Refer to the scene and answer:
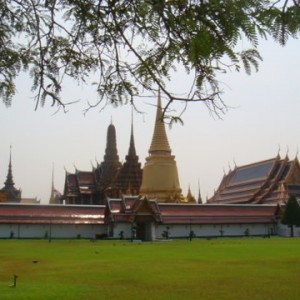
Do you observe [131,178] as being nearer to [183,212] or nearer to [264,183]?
[183,212]

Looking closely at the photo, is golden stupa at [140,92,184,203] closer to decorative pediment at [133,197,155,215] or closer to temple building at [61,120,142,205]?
temple building at [61,120,142,205]

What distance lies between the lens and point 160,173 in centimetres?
5328

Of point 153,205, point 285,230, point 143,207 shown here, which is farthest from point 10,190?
point 285,230

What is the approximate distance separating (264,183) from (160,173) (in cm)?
1078

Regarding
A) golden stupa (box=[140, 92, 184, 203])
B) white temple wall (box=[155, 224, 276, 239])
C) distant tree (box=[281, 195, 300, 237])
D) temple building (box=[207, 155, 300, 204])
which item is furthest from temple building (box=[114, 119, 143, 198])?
distant tree (box=[281, 195, 300, 237])

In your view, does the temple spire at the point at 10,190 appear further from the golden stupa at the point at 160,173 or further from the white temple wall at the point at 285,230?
the white temple wall at the point at 285,230

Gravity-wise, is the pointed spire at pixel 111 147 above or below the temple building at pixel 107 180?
above

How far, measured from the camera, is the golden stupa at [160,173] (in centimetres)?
5262

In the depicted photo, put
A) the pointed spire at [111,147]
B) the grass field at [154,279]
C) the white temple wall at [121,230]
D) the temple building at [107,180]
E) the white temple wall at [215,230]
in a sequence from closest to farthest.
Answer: the grass field at [154,279] < the white temple wall at [121,230] < the white temple wall at [215,230] < the temple building at [107,180] < the pointed spire at [111,147]

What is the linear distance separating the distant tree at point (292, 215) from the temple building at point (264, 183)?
214 inches

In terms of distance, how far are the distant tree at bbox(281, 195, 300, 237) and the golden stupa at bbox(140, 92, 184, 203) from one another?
12074 millimetres

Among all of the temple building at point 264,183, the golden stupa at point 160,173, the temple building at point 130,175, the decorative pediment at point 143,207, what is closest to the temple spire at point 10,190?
the temple building at point 130,175

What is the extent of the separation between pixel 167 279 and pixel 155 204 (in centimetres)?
3127

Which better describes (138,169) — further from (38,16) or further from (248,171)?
(38,16)
